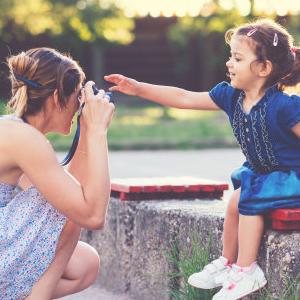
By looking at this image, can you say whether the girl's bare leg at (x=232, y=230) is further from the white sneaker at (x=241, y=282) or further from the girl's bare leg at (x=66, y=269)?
the girl's bare leg at (x=66, y=269)

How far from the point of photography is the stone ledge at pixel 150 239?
3.21 m

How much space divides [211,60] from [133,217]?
58.0 feet

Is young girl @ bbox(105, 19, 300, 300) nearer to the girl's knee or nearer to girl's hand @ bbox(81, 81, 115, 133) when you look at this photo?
the girl's knee

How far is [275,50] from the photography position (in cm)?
300

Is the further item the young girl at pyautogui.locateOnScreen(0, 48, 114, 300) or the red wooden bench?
the red wooden bench

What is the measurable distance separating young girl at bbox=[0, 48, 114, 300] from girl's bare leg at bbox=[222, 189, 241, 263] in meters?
0.63

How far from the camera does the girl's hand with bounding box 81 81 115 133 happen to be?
8.61ft

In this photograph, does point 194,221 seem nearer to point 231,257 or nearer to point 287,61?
point 231,257

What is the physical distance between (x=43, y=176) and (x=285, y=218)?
3.08ft

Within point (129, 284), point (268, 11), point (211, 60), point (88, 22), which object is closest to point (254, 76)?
point (129, 284)

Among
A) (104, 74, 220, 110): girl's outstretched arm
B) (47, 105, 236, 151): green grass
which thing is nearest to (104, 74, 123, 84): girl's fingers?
(104, 74, 220, 110): girl's outstretched arm

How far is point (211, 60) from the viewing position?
69.4 ft

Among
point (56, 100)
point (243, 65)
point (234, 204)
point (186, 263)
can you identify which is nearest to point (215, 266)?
point (234, 204)

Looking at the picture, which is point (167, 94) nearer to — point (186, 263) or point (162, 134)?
point (186, 263)
